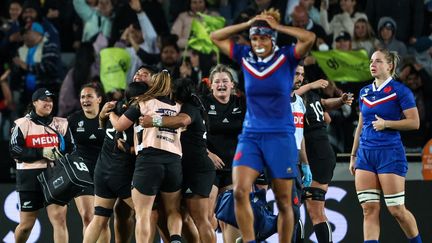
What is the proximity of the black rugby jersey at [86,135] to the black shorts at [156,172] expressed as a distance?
170 cm

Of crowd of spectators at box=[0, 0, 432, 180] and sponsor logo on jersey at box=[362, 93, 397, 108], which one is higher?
crowd of spectators at box=[0, 0, 432, 180]

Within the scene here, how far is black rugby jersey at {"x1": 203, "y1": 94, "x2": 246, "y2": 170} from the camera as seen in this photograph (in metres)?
13.1

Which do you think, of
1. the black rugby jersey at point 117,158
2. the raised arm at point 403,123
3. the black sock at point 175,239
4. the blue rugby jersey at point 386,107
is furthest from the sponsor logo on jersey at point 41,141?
the raised arm at point 403,123

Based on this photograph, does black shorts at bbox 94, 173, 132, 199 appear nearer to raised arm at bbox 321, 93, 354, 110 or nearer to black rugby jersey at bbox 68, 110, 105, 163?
black rugby jersey at bbox 68, 110, 105, 163

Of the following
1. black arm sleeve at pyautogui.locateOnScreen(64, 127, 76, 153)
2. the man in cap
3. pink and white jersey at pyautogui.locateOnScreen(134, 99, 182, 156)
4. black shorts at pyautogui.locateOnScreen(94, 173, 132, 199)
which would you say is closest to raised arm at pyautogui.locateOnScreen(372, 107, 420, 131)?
pink and white jersey at pyautogui.locateOnScreen(134, 99, 182, 156)

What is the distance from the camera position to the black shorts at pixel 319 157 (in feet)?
43.1

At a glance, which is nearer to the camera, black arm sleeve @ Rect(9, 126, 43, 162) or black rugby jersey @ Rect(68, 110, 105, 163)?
black arm sleeve @ Rect(9, 126, 43, 162)

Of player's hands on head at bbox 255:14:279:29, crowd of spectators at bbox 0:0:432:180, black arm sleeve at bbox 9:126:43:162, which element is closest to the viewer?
player's hands on head at bbox 255:14:279:29

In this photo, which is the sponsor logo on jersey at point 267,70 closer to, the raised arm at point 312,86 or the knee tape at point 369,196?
the raised arm at point 312,86

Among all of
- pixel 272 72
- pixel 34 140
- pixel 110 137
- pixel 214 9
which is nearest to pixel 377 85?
pixel 272 72

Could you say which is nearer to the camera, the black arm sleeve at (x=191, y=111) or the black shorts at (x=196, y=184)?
Answer: the black arm sleeve at (x=191, y=111)

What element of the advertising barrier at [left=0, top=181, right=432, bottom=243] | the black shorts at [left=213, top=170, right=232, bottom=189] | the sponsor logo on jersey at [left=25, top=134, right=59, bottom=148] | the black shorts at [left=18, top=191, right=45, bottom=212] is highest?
the sponsor logo on jersey at [left=25, top=134, right=59, bottom=148]

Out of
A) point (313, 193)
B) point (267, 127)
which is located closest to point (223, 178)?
point (313, 193)

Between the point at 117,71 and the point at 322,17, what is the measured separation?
11.3ft
